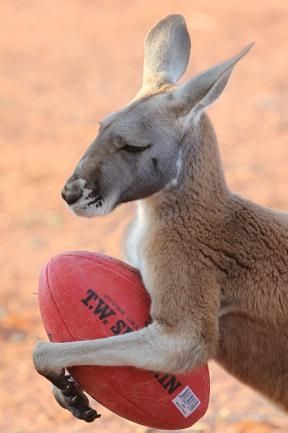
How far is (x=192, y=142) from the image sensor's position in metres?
4.64

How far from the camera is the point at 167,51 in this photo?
5203mm

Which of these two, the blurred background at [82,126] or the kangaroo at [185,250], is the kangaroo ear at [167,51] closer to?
the kangaroo at [185,250]

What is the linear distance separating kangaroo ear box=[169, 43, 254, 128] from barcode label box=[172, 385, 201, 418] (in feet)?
3.83

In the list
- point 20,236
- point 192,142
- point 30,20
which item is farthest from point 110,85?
point 192,142

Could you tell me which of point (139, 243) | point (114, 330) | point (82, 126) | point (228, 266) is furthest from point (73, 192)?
point (82, 126)

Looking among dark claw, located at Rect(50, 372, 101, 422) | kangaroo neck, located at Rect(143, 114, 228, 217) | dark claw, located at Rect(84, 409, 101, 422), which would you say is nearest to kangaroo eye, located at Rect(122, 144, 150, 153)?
kangaroo neck, located at Rect(143, 114, 228, 217)

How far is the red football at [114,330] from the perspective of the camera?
4469mm

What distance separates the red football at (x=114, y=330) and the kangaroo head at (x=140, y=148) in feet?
1.06

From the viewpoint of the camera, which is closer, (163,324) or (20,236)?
(163,324)

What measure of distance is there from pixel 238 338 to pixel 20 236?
448cm

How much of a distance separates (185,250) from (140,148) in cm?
49

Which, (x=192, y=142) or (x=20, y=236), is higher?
(x=192, y=142)

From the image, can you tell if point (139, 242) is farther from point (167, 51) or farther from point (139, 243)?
point (167, 51)

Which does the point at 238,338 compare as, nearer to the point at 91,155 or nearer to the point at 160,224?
the point at 160,224
